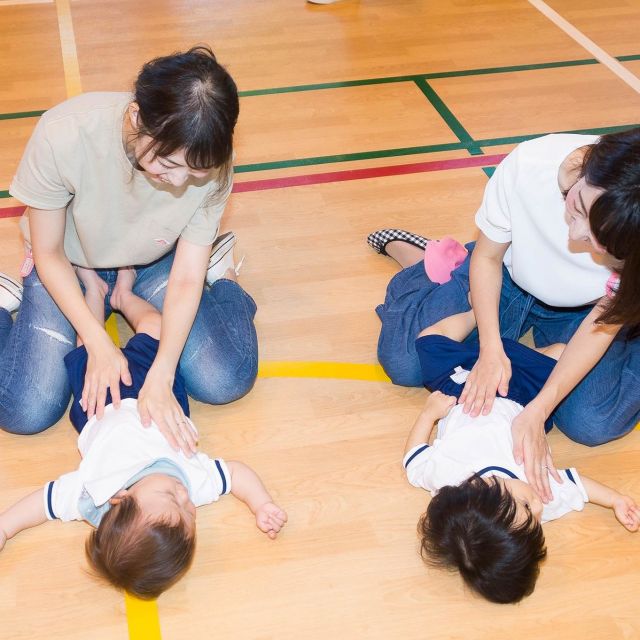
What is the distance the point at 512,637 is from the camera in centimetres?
176

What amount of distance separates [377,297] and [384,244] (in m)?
0.20

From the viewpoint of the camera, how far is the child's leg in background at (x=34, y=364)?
2.02 metres

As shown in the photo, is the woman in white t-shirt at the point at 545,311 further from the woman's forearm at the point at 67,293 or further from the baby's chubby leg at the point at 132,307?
the woman's forearm at the point at 67,293

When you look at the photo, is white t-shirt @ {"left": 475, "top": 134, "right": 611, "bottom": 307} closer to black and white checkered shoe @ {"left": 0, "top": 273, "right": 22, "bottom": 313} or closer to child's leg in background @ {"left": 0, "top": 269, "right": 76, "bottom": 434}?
child's leg in background @ {"left": 0, "top": 269, "right": 76, "bottom": 434}

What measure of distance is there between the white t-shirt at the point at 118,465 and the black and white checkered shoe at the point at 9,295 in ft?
1.86

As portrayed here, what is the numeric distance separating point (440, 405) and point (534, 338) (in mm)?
473

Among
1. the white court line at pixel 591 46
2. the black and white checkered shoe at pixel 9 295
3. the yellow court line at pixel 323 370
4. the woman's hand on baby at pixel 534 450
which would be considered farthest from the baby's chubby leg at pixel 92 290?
the white court line at pixel 591 46

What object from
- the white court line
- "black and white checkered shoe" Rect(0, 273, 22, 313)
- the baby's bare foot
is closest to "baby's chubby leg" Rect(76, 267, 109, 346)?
the baby's bare foot

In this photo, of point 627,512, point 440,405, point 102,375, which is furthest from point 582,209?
point 102,375

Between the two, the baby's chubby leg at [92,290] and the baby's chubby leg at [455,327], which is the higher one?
the baby's chubby leg at [92,290]

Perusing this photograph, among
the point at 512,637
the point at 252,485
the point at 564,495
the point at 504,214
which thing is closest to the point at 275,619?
the point at 252,485

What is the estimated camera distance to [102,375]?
1.97 meters

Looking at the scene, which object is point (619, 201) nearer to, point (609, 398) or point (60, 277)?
point (609, 398)

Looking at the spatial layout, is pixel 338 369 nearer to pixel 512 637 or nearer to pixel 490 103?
pixel 512 637
